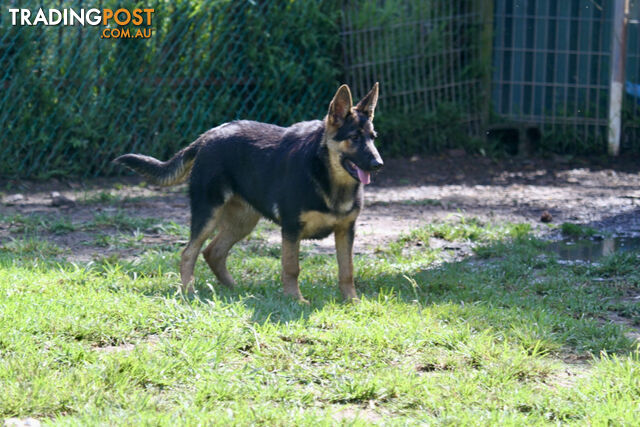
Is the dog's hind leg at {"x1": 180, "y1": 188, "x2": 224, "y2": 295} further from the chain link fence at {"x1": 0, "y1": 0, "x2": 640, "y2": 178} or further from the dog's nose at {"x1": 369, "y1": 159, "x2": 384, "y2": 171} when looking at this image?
the chain link fence at {"x1": 0, "y1": 0, "x2": 640, "y2": 178}

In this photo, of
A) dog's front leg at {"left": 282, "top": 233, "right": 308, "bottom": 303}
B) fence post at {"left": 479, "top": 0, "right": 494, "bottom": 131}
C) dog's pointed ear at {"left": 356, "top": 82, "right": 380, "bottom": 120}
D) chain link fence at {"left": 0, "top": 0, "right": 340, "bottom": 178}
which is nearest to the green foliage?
fence post at {"left": 479, "top": 0, "right": 494, "bottom": 131}

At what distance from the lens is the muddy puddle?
21.9 ft

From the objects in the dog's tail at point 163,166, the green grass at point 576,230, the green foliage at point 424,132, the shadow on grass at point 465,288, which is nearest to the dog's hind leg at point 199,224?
the shadow on grass at point 465,288

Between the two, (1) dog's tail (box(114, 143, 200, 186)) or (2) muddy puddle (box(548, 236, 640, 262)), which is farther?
(2) muddy puddle (box(548, 236, 640, 262))

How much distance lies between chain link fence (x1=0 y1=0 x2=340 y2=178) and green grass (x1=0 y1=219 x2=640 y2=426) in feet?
11.6

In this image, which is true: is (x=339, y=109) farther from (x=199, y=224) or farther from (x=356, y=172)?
(x=199, y=224)

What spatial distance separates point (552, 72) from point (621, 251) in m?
5.27

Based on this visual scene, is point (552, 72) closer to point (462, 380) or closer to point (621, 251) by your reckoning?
point (621, 251)

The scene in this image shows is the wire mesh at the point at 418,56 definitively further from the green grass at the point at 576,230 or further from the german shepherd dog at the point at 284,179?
the german shepherd dog at the point at 284,179

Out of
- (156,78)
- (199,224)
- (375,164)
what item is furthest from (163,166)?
(156,78)

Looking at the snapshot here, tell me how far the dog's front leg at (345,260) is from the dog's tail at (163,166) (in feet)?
4.22

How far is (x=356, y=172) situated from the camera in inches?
209

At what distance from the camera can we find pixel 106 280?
546 cm

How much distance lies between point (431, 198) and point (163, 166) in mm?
3859
